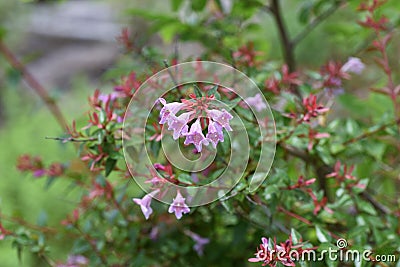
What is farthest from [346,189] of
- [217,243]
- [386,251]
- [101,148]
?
[101,148]

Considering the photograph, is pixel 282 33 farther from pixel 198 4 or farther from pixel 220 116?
pixel 220 116

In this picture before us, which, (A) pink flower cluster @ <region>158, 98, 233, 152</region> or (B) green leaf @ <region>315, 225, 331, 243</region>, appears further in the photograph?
(B) green leaf @ <region>315, 225, 331, 243</region>

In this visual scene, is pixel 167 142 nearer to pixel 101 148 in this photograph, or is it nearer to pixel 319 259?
pixel 101 148

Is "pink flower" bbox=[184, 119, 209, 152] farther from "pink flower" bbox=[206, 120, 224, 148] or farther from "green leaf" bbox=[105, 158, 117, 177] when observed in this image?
"green leaf" bbox=[105, 158, 117, 177]

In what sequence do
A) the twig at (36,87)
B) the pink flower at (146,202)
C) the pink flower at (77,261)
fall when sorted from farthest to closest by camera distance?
the twig at (36,87) → the pink flower at (77,261) → the pink flower at (146,202)

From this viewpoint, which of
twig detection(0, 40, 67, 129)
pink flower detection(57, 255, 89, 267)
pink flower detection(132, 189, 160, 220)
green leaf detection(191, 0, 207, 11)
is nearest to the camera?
pink flower detection(132, 189, 160, 220)

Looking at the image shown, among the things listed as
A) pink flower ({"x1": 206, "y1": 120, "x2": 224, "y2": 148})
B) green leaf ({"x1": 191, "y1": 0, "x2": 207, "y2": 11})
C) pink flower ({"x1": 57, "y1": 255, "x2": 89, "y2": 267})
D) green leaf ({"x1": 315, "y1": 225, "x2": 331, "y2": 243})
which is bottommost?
pink flower ({"x1": 57, "y1": 255, "x2": 89, "y2": 267})

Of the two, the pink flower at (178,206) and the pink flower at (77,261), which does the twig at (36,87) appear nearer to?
the pink flower at (77,261)

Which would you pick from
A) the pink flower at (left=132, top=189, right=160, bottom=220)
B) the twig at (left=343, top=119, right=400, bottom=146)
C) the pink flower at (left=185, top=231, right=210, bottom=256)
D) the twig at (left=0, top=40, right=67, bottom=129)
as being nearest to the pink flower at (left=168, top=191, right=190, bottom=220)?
the pink flower at (left=132, top=189, right=160, bottom=220)

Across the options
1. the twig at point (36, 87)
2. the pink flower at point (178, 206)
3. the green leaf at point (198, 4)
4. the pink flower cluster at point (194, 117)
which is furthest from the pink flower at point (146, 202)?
the twig at point (36, 87)
